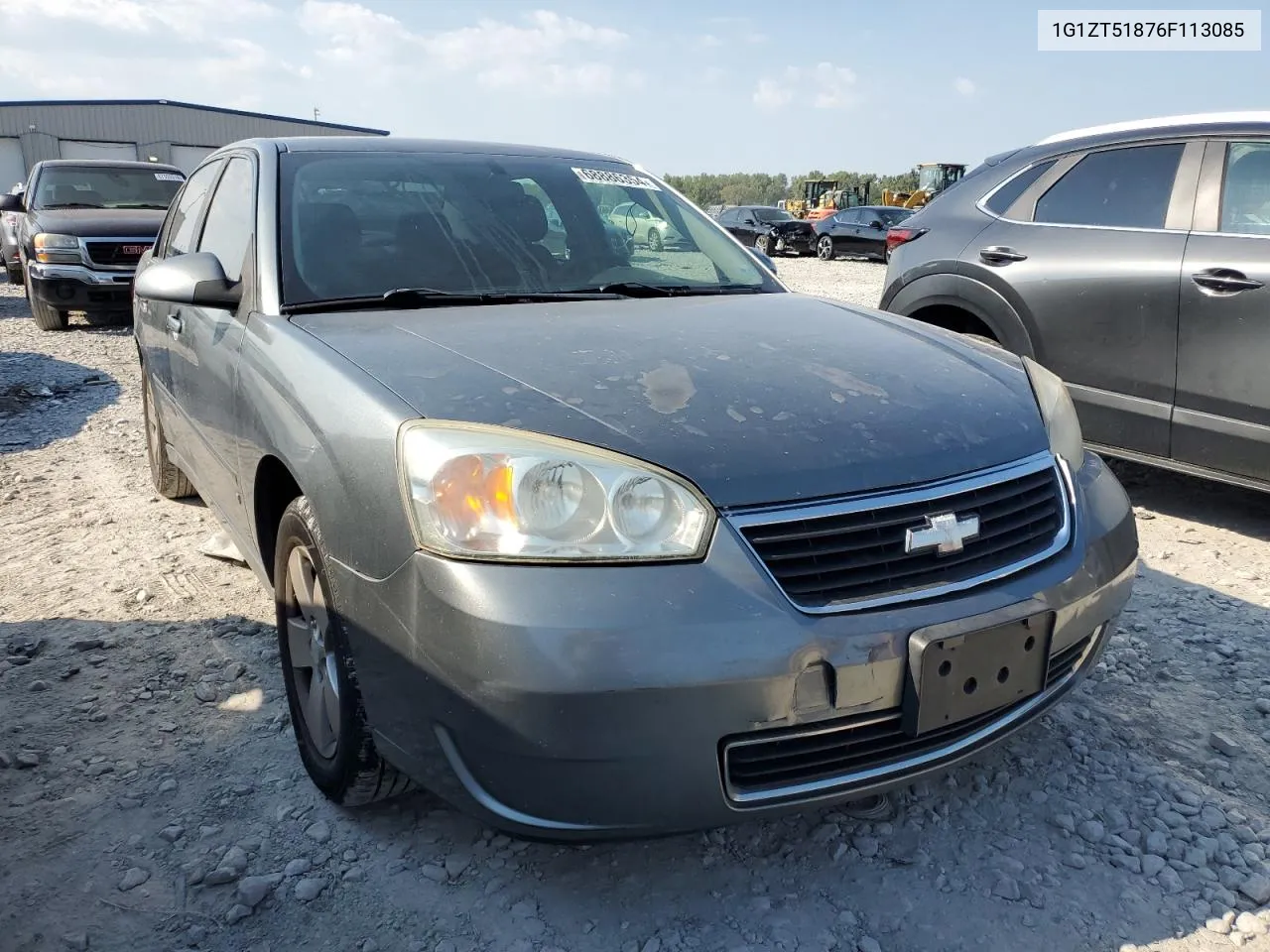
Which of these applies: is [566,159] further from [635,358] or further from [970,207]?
[970,207]

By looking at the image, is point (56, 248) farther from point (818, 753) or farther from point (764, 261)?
point (818, 753)

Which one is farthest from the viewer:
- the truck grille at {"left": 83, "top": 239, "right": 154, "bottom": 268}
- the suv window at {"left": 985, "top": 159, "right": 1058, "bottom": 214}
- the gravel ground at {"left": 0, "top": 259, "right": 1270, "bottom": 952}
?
the truck grille at {"left": 83, "top": 239, "right": 154, "bottom": 268}

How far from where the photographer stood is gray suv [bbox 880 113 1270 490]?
3.79m

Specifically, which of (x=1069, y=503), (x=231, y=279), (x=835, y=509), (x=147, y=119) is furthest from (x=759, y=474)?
(x=147, y=119)

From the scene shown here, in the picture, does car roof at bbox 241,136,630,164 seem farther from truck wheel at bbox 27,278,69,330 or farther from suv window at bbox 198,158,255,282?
truck wheel at bbox 27,278,69,330

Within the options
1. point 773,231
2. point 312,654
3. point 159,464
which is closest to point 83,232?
point 159,464

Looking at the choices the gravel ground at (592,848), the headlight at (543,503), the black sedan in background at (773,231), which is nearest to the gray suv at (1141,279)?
the gravel ground at (592,848)

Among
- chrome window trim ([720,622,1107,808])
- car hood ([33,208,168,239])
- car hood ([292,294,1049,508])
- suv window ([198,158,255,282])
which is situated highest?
car hood ([33,208,168,239])

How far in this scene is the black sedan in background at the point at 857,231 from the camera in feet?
78.8

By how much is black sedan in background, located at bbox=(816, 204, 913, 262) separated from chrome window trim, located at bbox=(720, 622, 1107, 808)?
22.9m

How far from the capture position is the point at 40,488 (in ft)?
15.9

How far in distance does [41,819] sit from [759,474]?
1.88 metres

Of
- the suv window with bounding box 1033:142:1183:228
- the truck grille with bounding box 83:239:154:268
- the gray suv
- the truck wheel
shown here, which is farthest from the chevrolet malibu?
the truck wheel

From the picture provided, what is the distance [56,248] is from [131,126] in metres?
36.9
